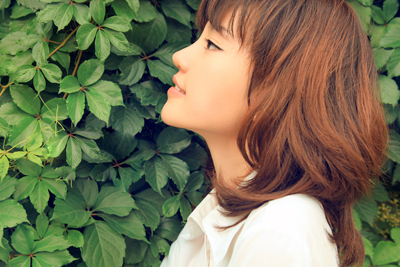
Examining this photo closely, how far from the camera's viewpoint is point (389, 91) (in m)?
1.11

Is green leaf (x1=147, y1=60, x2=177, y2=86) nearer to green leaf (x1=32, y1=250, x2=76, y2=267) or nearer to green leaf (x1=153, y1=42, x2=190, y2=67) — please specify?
green leaf (x1=153, y1=42, x2=190, y2=67)

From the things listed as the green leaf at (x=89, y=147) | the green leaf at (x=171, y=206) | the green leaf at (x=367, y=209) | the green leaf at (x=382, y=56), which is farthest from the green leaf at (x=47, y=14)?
the green leaf at (x=367, y=209)

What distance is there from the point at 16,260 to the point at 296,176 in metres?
0.76

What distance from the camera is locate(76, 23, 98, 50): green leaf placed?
0.81 meters

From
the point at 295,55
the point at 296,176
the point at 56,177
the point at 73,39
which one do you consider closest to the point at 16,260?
the point at 56,177

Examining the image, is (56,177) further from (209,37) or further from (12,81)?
(209,37)

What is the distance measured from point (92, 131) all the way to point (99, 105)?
100 mm

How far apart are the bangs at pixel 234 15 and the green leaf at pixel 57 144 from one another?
0.52 metres

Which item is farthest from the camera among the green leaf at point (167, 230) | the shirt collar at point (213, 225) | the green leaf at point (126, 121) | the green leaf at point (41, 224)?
the green leaf at point (167, 230)

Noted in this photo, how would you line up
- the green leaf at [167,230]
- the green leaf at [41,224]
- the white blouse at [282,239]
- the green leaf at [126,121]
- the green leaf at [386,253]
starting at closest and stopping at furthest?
the white blouse at [282,239] < the green leaf at [41,224] < the green leaf at [126,121] < the green leaf at [167,230] < the green leaf at [386,253]

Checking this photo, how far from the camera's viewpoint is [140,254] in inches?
39.3

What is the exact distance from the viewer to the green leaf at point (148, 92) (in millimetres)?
957

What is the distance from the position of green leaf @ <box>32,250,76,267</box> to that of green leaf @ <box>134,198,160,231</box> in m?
0.23

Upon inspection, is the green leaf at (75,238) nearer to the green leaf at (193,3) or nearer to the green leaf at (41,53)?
the green leaf at (41,53)
